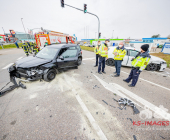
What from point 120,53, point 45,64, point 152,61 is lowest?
point 152,61

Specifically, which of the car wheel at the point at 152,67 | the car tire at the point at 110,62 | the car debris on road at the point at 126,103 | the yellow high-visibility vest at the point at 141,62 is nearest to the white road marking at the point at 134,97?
the car debris on road at the point at 126,103

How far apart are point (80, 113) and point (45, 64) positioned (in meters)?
2.52

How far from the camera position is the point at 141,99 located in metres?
2.62

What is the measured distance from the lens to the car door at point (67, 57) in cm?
381

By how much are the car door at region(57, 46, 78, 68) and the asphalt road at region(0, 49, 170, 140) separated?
51.7 inches

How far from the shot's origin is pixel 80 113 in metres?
2.04

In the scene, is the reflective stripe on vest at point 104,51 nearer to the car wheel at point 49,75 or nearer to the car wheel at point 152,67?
the car wheel at point 49,75

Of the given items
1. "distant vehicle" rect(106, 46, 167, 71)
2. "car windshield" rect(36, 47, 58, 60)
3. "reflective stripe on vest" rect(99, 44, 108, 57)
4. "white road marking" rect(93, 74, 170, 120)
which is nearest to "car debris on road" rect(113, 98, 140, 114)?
"white road marking" rect(93, 74, 170, 120)

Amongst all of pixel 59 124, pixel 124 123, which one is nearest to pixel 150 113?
pixel 124 123

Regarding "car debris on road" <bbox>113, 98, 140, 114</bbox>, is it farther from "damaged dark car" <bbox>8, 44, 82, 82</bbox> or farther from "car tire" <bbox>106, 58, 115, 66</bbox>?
"car tire" <bbox>106, 58, 115, 66</bbox>

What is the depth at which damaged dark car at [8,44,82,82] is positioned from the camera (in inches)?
115

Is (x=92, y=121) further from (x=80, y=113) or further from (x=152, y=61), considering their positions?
(x=152, y=61)

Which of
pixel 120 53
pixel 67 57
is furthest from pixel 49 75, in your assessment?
pixel 120 53

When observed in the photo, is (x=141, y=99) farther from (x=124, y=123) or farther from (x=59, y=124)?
(x=59, y=124)
